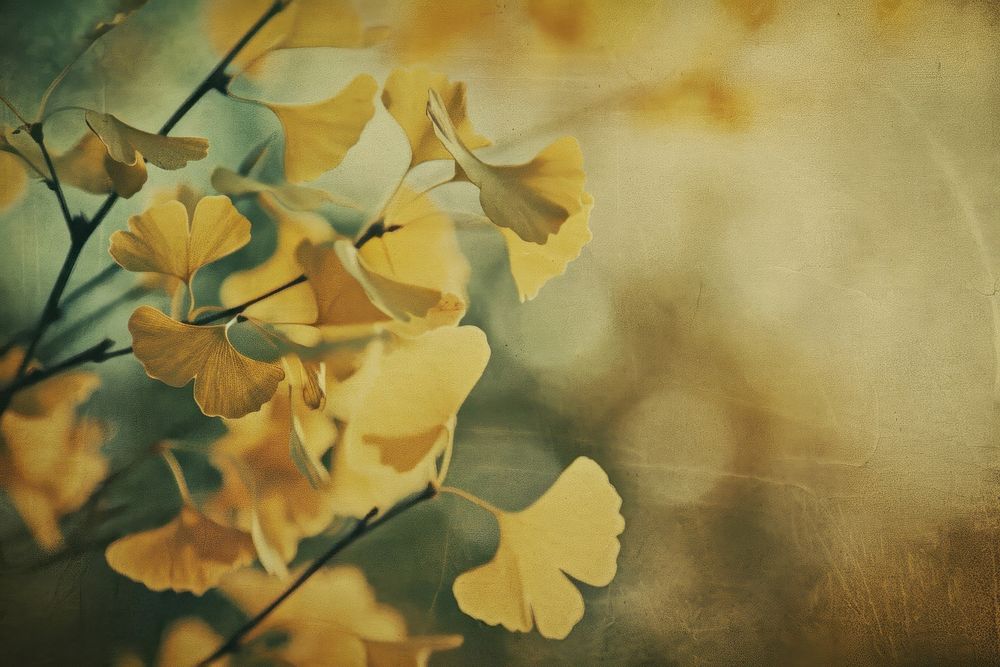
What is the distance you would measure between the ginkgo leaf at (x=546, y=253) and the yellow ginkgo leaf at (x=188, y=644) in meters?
0.57

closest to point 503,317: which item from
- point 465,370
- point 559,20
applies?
point 465,370

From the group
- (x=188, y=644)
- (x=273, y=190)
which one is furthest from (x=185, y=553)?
(x=273, y=190)

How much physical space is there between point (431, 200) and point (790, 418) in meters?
0.52

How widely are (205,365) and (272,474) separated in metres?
0.16

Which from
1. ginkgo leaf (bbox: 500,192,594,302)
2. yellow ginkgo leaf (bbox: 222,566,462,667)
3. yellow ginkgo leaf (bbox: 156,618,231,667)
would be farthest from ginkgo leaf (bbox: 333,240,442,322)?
yellow ginkgo leaf (bbox: 156,618,231,667)

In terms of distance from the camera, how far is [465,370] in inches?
39.0

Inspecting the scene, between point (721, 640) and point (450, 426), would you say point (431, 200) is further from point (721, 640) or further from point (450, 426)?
point (721, 640)

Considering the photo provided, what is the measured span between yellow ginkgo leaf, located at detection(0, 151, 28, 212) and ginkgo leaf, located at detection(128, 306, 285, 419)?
216mm

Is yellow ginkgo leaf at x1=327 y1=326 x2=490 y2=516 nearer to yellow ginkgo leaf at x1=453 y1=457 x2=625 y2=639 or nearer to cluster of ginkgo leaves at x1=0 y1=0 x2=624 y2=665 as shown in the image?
cluster of ginkgo leaves at x1=0 y1=0 x2=624 y2=665

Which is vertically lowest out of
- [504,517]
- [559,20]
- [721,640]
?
[721,640]

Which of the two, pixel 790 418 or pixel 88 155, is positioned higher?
pixel 88 155

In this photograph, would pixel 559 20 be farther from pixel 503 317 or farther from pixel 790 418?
pixel 790 418

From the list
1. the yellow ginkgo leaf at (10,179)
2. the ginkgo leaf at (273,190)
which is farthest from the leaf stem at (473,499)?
the yellow ginkgo leaf at (10,179)

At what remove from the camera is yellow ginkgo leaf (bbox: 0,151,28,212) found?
1.00 m
